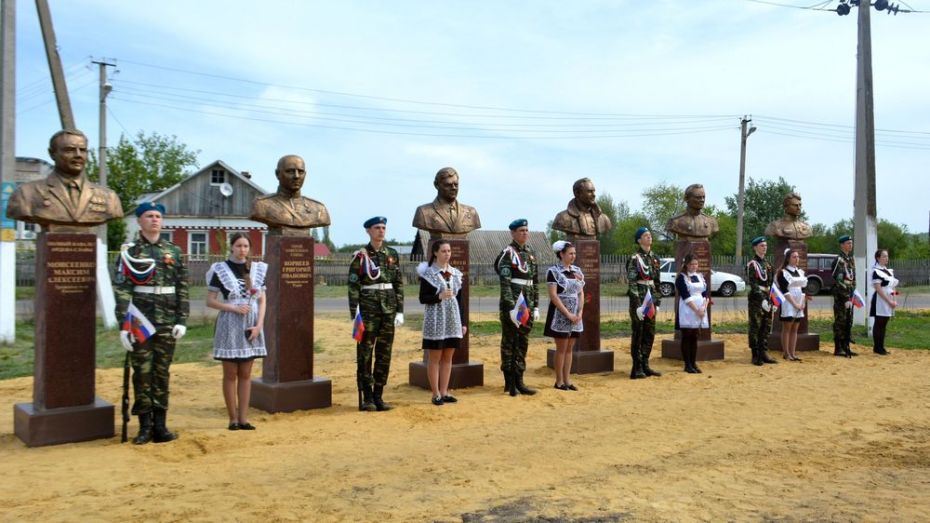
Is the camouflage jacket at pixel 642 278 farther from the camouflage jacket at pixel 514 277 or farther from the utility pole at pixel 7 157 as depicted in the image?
the utility pole at pixel 7 157

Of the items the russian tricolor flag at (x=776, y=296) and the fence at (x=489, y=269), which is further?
the fence at (x=489, y=269)

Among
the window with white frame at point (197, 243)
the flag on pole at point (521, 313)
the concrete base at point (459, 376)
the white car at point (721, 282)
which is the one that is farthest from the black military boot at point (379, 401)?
the window with white frame at point (197, 243)

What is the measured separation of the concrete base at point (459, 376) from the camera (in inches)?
313

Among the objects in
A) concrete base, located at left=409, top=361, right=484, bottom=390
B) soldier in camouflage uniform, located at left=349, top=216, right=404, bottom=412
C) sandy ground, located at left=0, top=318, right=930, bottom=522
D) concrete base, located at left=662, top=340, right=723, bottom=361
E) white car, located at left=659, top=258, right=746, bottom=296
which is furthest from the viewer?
white car, located at left=659, top=258, right=746, bottom=296

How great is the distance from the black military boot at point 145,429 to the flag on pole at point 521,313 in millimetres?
3634

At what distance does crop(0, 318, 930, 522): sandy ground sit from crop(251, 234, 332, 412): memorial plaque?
0.89 feet

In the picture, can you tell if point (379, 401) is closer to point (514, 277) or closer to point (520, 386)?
point (520, 386)

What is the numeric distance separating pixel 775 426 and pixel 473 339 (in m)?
6.87

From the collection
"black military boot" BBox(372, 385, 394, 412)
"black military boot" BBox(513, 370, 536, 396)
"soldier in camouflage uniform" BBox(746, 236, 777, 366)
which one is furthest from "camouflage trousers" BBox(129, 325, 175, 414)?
"soldier in camouflage uniform" BBox(746, 236, 777, 366)

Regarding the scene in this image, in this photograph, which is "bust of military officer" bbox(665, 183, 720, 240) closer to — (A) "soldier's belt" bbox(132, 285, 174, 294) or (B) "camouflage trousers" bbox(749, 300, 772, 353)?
(B) "camouflage trousers" bbox(749, 300, 772, 353)

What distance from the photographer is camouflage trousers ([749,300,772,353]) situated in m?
9.85

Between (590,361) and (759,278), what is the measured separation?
286 centimetres

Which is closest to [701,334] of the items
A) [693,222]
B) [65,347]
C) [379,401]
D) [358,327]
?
[693,222]

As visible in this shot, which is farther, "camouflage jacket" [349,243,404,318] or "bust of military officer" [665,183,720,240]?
"bust of military officer" [665,183,720,240]
